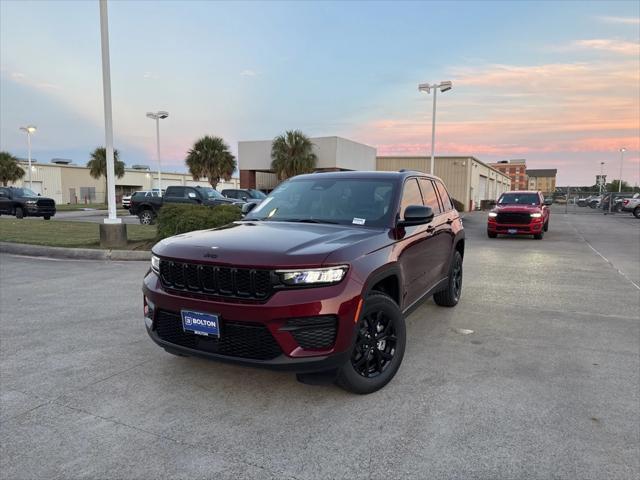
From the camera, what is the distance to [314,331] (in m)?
3.07

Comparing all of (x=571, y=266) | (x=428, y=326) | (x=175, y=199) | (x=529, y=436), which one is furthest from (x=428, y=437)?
(x=175, y=199)

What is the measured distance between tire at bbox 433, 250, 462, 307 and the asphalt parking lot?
331mm

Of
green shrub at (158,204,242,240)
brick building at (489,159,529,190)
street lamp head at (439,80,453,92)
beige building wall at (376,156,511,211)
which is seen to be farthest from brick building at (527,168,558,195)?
green shrub at (158,204,242,240)

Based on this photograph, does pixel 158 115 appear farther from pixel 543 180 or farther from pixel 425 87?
pixel 543 180

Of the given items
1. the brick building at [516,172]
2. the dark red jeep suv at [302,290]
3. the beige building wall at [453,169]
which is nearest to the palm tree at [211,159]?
the beige building wall at [453,169]

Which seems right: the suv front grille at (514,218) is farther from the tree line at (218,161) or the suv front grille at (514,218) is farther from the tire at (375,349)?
the tree line at (218,161)

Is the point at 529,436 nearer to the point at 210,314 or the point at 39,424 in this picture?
the point at 210,314

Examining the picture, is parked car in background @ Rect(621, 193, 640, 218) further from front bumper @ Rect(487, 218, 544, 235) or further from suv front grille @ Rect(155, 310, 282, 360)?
suv front grille @ Rect(155, 310, 282, 360)

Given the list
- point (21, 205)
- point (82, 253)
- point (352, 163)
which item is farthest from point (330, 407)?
point (352, 163)

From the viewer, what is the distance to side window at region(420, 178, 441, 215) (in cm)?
529

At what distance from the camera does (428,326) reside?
5.40 m

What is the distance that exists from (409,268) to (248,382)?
1784mm

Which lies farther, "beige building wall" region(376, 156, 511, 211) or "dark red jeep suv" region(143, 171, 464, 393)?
"beige building wall" region(376, 156, 511, 211)

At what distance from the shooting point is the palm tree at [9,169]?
1869 inches
